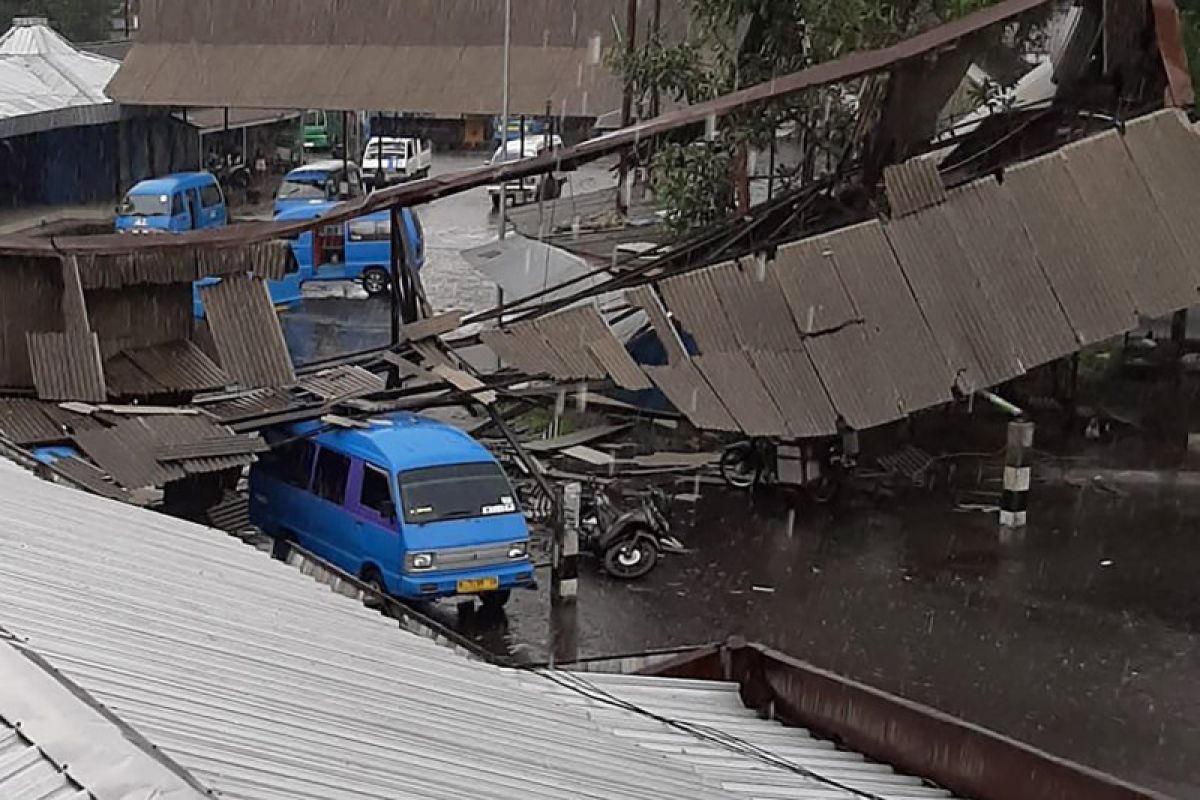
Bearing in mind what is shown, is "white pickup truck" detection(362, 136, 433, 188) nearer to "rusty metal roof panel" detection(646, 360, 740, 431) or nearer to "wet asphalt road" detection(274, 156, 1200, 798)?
"rusty metal roof panel" detection(646, 360, 740, 431)

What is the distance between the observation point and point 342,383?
15.5 metres

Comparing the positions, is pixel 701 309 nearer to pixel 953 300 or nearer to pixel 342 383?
pixel 953 300

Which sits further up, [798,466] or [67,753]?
[67,753]

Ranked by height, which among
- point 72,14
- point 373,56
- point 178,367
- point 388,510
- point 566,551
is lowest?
point 566,551

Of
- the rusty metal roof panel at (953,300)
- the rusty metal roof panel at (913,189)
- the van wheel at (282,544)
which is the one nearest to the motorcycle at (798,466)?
the rusty metal roof panel at (953,300)

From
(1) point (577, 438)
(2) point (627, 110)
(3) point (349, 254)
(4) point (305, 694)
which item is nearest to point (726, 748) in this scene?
(4) point (305, 694)

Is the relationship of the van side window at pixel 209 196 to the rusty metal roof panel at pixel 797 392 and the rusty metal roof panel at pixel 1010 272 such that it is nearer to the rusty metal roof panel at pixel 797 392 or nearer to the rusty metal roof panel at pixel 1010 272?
the rusty metal roof panel at pixel 797 392

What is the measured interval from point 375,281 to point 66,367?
13876mm

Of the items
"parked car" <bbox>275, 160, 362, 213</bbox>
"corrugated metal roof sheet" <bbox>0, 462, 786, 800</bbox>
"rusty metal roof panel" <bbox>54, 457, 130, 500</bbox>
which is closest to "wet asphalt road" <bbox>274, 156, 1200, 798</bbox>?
"rusty metal roof panel" <bbox>54, 457, 130, 500</bbox>

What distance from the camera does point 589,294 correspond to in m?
16.7

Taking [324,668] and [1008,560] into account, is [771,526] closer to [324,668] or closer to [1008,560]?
[1008,560]

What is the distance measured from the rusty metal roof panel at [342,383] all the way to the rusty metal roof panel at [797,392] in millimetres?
3825

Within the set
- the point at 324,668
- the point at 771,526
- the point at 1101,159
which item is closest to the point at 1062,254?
the point at 1101,159

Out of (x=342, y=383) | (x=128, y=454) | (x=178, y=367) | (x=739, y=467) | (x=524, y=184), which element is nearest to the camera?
(x=128, y=454)
